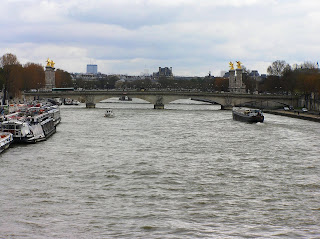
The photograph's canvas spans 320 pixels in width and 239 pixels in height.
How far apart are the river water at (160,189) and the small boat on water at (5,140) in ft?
1.82

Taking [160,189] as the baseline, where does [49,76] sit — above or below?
above

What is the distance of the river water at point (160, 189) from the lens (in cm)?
1861

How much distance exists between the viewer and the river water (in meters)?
18.6

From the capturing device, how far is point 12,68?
323 feet

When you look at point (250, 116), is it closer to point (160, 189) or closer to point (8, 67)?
point (160, 189)

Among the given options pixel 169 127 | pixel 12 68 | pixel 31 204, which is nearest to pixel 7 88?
pixel 12 68

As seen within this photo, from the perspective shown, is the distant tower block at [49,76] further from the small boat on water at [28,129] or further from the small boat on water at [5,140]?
the small boat on water at [5,140]

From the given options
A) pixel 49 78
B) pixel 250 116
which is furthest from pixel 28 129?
pixel 49 78

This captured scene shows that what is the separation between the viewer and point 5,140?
3556 centimetres

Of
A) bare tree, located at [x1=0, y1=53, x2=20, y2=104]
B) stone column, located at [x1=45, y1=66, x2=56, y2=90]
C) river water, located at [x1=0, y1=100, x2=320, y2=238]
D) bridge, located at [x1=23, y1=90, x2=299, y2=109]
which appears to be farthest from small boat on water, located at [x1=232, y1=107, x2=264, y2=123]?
stone column, located at [x1=45, y1=66, x2=56, y2=90]

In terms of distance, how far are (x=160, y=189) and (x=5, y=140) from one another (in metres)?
15.3

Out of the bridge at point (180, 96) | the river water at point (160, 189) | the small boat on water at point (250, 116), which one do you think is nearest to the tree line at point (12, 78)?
the bridge at point (180, 96)

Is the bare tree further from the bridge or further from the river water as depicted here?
the river water

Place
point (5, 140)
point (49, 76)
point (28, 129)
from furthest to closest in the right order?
point (49, 76) < point (28, 129) < point (5, 140)
